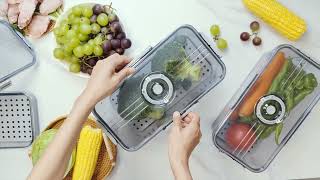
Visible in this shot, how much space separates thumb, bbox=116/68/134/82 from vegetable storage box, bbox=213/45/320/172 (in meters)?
0.25

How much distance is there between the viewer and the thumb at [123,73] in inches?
40.0

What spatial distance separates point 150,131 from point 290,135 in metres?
0.32

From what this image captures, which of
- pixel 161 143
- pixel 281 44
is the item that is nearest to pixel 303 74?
pixel 281 44

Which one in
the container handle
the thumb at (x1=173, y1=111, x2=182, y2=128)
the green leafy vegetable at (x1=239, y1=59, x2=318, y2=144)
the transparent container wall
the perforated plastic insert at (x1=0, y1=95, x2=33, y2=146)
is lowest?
the perforated plastic insert at (x1=0, y1=95, x2=33, y2=146)

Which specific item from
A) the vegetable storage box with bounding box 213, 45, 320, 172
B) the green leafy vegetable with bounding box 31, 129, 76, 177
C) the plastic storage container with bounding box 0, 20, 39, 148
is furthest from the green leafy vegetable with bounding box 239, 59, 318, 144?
the plastic storage container with bounding box 0, 20, 39, 148

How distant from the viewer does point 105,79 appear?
998 millimetres

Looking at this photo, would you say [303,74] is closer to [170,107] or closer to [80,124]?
[170,107]

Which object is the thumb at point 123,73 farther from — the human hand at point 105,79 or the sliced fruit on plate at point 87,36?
the sliced fruit on plate at point 87,36

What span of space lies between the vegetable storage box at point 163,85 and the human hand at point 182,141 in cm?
8

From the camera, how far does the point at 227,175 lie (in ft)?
3.92

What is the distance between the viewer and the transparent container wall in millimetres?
1204

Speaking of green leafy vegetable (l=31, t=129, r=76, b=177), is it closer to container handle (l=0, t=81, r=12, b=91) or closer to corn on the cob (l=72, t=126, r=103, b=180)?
corn on the cob (l=72, t=126, r=103, b=180)

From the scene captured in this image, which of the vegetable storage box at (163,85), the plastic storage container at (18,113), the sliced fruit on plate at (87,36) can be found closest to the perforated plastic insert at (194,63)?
the vegetable storage box at (163,85)

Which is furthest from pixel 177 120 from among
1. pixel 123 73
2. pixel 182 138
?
pixel 123 73
